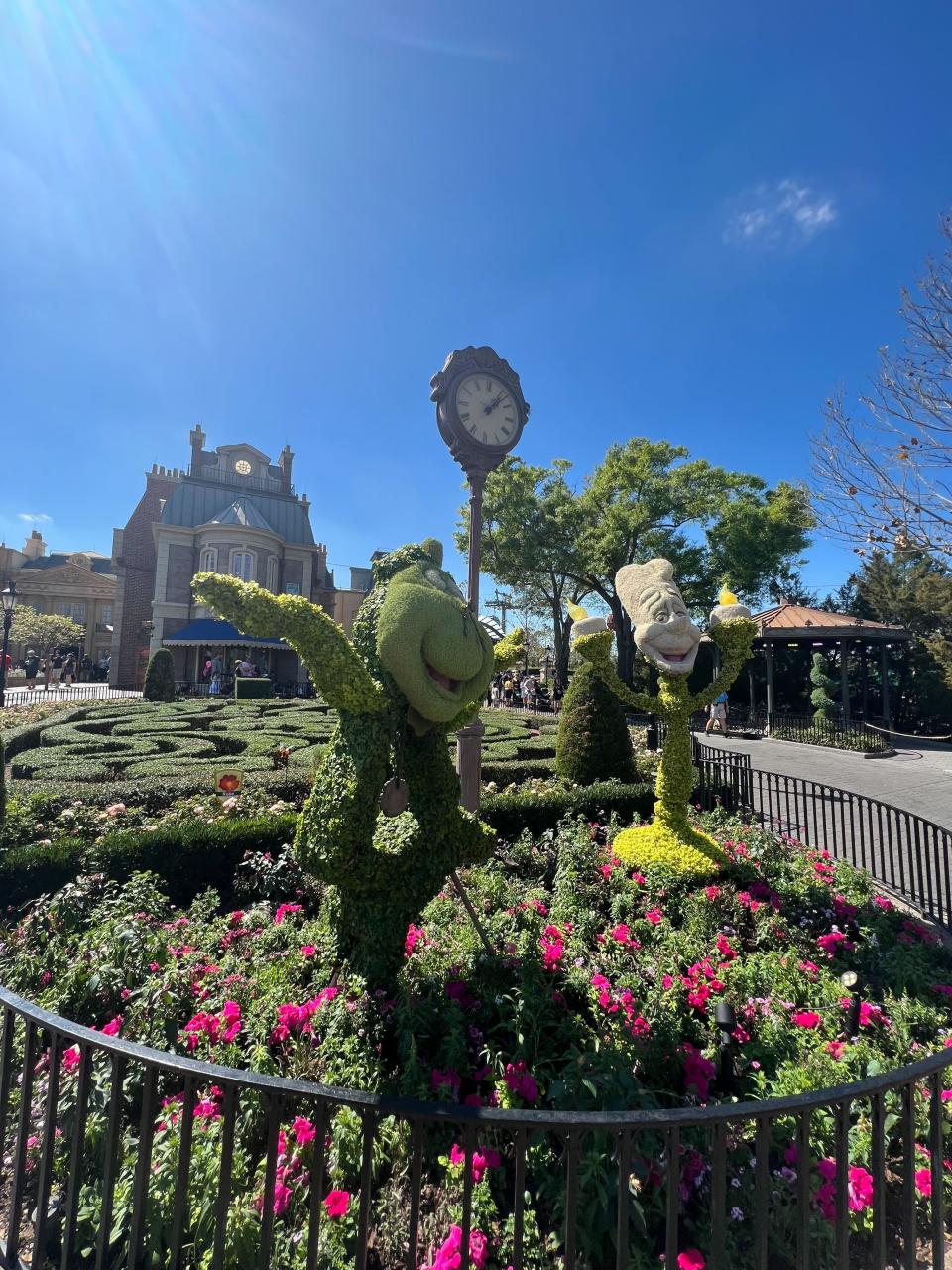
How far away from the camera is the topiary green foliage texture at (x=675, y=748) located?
17.3ft

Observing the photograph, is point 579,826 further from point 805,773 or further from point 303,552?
point 303,552

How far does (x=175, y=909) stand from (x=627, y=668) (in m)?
21.7

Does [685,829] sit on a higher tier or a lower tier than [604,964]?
higher

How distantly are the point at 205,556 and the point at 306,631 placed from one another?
107 feet

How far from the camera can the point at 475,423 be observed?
5426mm

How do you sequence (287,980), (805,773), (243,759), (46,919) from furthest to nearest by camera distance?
1. (805,773)
2. (243,759)
3. (46,919)
4. (287,980)

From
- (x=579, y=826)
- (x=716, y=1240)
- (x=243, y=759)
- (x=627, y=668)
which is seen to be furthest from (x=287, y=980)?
(x=627, y=668)

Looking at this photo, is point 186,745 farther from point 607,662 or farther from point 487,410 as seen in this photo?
point 487,410

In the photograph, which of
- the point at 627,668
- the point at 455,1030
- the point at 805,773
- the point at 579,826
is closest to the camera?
the point at 455,1030

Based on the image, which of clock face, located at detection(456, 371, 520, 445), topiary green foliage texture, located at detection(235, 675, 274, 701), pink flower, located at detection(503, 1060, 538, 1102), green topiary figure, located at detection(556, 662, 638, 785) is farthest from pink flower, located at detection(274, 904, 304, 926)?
topiary green foliage texture, located at detection(235, 675, 274, 701)

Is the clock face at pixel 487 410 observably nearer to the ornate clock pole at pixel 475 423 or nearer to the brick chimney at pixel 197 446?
the ornate clock pole at pixel 475 423

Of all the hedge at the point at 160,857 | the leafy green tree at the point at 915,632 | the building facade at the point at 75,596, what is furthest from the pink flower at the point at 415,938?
the building facade at the point at 75,596

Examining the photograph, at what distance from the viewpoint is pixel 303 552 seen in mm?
37375

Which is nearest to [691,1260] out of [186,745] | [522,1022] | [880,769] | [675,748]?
[522,1022]
